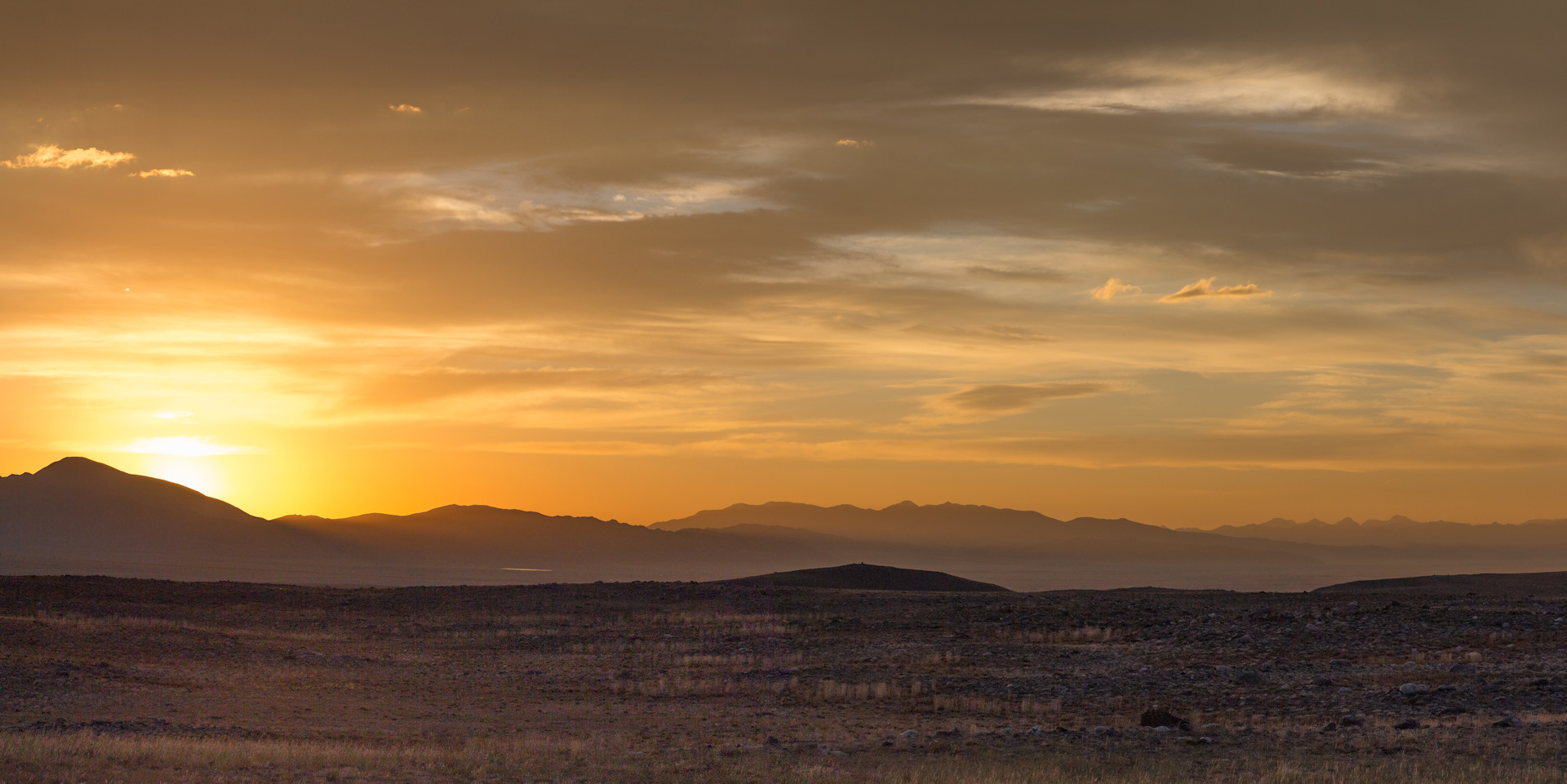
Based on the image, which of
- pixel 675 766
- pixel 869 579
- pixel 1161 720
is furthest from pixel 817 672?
pixel 869 579

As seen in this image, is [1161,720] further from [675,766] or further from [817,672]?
[817,672]

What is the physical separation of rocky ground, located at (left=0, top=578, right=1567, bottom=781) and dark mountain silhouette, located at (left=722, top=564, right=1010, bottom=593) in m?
16.5

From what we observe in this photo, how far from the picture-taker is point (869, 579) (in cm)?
6919

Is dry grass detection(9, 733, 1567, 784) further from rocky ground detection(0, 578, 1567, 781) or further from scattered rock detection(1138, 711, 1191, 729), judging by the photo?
scattered rock detection(1138, 711, 1191, 729)

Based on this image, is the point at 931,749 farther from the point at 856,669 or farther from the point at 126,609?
the point at 126,609

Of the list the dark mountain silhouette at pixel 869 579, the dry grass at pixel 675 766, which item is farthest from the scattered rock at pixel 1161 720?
the dark mountain silhouette at pixel 869 579

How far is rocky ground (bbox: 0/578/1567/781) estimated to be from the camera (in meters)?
21.1

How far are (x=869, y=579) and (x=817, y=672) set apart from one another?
38.5 m

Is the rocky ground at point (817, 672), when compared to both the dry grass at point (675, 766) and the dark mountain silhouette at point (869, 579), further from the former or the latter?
the dark mountain silhouette at point (869, 579)

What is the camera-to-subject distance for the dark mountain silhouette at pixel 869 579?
221 feet

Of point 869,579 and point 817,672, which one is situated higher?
point 869,579

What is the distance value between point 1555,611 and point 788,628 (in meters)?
23.1

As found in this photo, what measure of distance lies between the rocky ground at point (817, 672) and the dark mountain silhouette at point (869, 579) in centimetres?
1647

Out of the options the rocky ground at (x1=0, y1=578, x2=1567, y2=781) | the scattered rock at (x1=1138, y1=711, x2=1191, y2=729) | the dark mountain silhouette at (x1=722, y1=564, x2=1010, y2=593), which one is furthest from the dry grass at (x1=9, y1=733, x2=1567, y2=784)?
the dark mountain silhouette at (x1=722, y1=564, x2=1010, y2=593)
